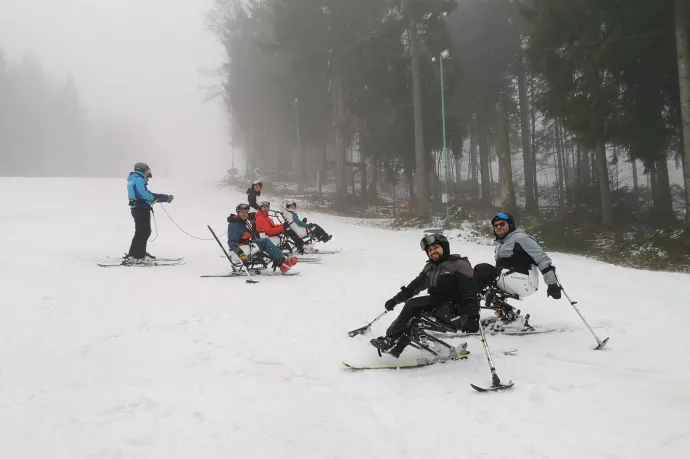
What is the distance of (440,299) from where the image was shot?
5.00 metres

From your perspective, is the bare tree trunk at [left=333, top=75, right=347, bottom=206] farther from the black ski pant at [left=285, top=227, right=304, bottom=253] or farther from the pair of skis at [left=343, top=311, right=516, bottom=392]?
the pair of skis at [left=343, top=311, right=516, bottom=392]

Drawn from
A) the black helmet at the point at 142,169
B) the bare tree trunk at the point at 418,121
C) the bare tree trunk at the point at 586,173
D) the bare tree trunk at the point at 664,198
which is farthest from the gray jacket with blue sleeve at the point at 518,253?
the bare tree trunk at the point at 586,173

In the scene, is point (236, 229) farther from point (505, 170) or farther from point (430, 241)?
point (505, 170)

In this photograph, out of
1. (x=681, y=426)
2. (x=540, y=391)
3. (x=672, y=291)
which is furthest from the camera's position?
(x=672, y=291)

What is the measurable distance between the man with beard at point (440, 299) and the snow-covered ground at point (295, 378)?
0.38m

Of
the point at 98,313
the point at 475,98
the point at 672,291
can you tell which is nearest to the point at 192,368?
the point at 98,313

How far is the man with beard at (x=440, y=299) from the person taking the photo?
16.0 ft

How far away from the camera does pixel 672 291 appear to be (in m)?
8.62

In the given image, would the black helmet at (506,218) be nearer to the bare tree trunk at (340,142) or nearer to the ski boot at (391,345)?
the ski boot at (391,345)

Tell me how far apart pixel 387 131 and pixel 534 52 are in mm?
9265

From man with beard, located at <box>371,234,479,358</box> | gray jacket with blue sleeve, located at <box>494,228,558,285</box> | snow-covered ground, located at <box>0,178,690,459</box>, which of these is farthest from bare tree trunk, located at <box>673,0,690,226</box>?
man with beard, located at <box>371,234,479,358</box>

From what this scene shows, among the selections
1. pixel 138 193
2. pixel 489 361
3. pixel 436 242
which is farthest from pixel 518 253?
pixel 138 193

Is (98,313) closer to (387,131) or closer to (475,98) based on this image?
(387,131)

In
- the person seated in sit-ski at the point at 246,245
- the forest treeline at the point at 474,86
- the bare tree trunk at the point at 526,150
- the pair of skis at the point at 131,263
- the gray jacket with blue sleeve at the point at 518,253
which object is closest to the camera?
the gray jacket with blue sleeve at the point at 518,253
